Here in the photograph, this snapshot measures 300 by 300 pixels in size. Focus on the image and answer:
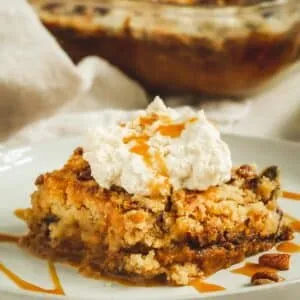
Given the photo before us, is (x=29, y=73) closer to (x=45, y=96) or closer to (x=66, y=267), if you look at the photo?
(x=45, y=96)

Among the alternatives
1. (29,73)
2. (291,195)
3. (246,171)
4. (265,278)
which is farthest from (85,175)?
(29,73)

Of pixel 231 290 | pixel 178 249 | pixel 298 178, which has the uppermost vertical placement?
pixel 298 178

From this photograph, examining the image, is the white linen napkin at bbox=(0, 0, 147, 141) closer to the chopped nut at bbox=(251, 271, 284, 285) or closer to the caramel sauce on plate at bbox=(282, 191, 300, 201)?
the caramel sauce on plate at bbox=(282, 191, 300, 201)

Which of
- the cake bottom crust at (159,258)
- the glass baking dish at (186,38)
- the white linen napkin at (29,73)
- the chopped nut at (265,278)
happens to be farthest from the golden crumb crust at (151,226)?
the glass baking dish at (186,38)

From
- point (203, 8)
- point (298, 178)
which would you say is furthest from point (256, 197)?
point (203, 8)

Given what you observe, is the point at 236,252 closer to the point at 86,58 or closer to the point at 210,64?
the point at 210,64

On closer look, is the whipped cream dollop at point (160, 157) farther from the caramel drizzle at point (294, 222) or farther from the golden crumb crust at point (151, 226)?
the caramel drizzle at point (294, 222)
